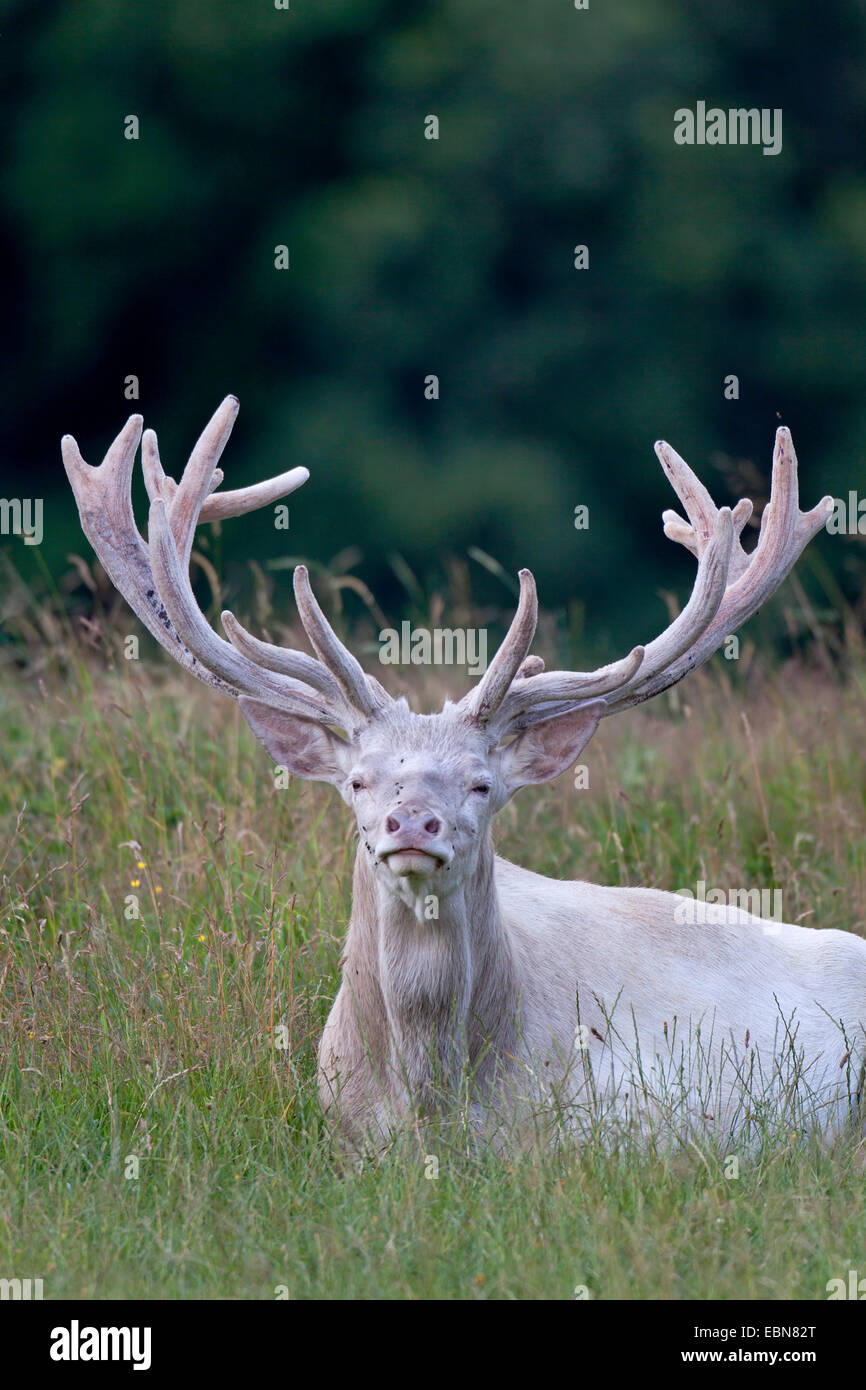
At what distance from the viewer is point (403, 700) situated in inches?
150

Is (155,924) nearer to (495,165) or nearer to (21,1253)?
(21,1253)

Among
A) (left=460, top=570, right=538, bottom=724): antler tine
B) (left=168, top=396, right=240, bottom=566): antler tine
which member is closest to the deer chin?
(left=460, top=570, right=538, bottom=724): antler tine

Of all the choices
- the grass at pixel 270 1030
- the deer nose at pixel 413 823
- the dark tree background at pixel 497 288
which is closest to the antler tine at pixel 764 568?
the deer nose at pixel 413 823

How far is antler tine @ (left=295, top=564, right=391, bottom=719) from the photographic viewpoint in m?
3.64

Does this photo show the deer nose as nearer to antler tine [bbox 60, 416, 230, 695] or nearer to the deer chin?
the deer chin

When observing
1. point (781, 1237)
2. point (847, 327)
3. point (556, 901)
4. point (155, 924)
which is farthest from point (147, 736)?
point (847, 327)

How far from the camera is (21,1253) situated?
326 centimetres

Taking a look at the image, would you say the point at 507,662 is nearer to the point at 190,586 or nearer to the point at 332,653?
the point at 332,653

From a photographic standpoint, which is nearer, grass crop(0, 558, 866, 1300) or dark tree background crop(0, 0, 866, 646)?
grass crop(0, 558, 866, 1300)

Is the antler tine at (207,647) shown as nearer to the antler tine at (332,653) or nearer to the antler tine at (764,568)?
the antler tine at (332,653)

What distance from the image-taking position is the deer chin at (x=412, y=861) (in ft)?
11.1

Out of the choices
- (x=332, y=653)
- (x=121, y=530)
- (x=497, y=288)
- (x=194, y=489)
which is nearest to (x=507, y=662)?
(x=332, y=653)

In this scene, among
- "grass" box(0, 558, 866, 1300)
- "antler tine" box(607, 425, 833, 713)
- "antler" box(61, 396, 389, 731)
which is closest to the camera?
"grass" box(0, 558, 866, 1300)

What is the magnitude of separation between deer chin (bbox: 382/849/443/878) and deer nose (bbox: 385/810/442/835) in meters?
0.04
